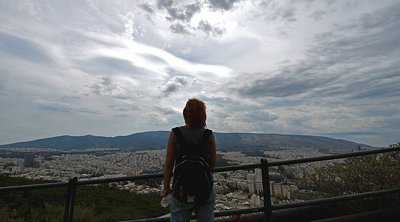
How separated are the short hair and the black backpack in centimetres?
16

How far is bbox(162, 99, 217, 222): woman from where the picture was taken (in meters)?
2.94

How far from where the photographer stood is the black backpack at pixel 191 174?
286 centimetres

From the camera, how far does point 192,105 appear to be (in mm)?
3023

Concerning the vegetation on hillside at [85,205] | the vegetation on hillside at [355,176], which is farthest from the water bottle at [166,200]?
the vegetation on hillside at [355,176]

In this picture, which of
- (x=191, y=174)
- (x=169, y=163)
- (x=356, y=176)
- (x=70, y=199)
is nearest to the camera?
(x=191, y=174)

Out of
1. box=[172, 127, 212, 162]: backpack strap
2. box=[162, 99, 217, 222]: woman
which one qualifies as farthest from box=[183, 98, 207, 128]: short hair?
box=[172, 127, 212, 162]: backpack strap

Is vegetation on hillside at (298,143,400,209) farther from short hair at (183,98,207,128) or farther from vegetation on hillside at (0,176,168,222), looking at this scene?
short hair at (183,98,207,128)

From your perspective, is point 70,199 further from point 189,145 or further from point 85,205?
point 85,205

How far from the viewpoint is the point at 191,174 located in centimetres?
Result: 285

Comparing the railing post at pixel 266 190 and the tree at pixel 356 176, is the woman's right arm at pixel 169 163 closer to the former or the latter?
the railing post at pixel 266 190

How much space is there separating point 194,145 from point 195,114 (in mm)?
289

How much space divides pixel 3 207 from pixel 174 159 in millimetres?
7374

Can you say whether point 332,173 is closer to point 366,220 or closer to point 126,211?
point 366,220

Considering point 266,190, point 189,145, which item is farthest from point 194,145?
point 266,190
